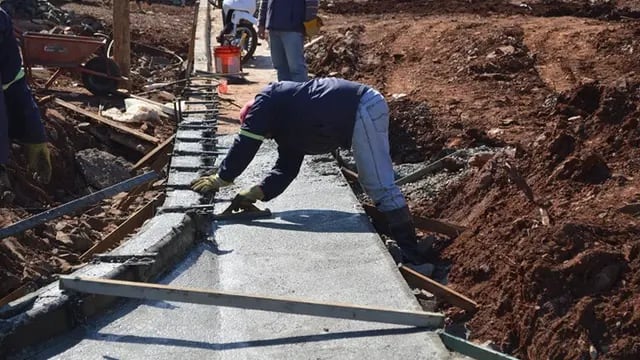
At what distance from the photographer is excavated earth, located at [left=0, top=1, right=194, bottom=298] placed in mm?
6582

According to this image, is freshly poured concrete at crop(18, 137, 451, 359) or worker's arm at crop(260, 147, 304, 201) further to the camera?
worker's arm at crop(260, 147, 304, 201)

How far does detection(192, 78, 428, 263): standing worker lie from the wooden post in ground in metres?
5.91

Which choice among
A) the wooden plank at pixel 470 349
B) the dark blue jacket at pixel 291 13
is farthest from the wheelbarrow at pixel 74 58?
the wooden plank at pixel 470 349

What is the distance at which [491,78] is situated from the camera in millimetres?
10445

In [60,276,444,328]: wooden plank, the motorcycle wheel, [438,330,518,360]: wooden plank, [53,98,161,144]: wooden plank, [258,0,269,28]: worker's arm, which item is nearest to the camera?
[438,330,518,360]: wooden plank

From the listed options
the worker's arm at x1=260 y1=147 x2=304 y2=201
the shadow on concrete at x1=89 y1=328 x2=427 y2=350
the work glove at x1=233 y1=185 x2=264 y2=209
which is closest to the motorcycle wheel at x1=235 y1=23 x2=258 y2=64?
the worker's arm at x1=260 y1=147 x2=304 y2=201

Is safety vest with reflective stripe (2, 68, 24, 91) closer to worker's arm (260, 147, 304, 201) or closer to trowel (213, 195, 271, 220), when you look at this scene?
trowel (213, 195, 271, 220)

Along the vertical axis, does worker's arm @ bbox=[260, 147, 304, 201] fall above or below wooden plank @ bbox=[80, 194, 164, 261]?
above

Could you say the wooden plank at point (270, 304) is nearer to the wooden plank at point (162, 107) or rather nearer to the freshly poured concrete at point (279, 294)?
the freshly poured concrete at point (279, 294)

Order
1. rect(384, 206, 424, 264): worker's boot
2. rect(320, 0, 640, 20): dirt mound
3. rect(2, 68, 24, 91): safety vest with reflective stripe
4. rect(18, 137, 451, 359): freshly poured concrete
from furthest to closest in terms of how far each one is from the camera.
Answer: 1. rect(320, 0, 640, 20): dirt mound
2. rect(384, 206, 424, 264): worker's boot
3. rect(2, 68, 24, 91): safety vest with reflective stripe
4. rect(18, 137, 451, 359): freshly poured concrete

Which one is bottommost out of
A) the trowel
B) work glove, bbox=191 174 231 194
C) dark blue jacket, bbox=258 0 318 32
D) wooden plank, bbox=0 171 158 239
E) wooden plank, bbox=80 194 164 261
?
wooden plank, bbox=80 194 164 261

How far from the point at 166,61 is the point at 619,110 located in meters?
9.64

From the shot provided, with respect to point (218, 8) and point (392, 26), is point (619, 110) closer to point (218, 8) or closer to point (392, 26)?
point (392, 26)

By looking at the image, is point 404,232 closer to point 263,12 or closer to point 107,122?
point 263,12
